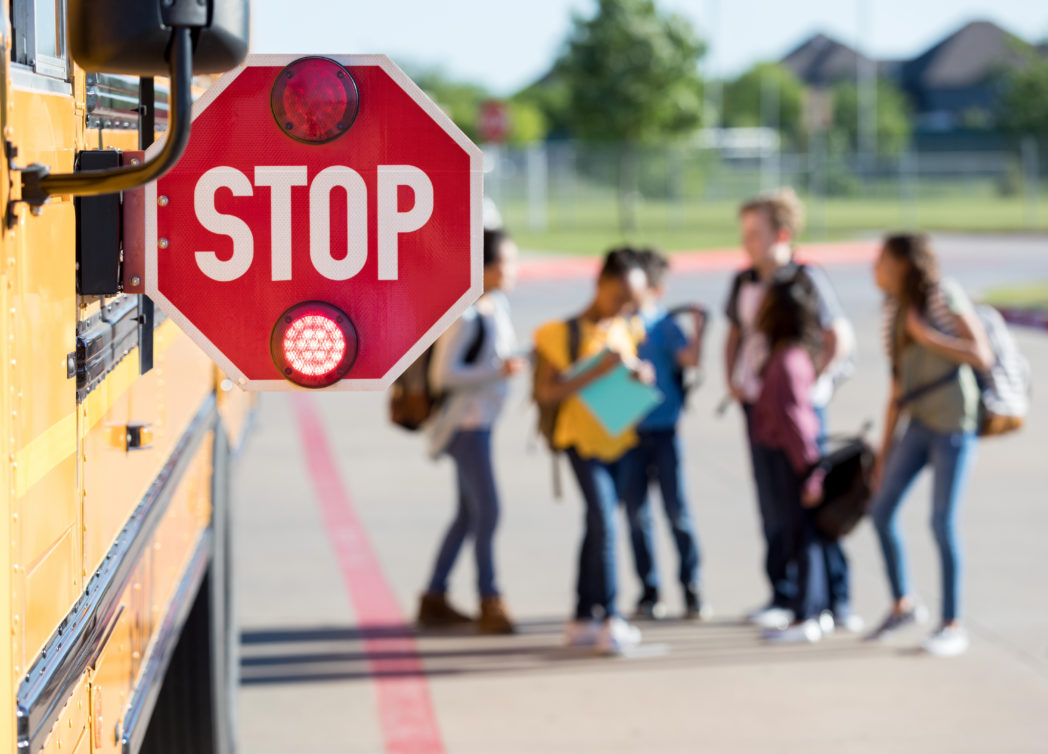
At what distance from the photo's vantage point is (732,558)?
716cm

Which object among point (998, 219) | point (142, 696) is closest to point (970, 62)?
point (998, 219)

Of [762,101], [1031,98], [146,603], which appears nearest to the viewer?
[146,603]

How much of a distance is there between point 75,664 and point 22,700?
0.27 meters

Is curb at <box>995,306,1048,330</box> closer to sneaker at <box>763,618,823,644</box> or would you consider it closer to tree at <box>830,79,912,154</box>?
sneaker at <box>763,618,823,644</box>

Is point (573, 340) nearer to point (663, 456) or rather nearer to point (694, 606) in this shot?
point (663, 456)

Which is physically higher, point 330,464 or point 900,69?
point 900,69

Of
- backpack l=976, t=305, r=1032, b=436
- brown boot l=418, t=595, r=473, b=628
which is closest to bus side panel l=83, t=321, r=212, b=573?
brown boot l=418, t=595, r=473, b=628

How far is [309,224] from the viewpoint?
2230mm

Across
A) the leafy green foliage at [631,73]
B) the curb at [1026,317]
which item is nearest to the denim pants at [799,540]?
the curb at [1026,317]

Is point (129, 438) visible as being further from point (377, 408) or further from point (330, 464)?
point (377, 408)

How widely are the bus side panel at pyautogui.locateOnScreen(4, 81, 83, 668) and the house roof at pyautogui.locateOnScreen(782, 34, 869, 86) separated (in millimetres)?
101137

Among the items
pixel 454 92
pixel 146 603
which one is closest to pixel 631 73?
pixel 146 603

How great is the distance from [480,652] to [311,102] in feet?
12.9

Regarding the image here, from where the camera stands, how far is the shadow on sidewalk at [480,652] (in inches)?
223
